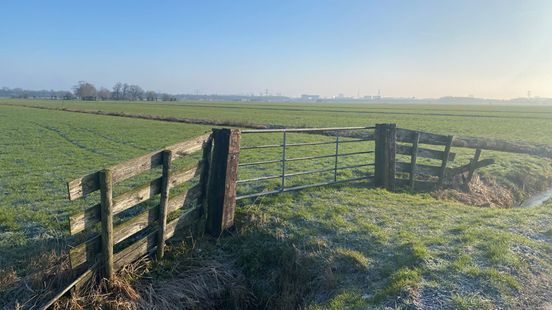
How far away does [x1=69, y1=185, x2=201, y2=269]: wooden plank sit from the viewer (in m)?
5.19

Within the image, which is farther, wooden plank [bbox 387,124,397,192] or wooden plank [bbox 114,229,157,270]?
wooden plank [bbox 387,124,397,192]

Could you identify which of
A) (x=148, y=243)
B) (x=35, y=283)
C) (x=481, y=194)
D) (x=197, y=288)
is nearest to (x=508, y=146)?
(x=481, y=194)

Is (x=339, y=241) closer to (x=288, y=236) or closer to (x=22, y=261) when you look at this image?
(x=288, y=236)

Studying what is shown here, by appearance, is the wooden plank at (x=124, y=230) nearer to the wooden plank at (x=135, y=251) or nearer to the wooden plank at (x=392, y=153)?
the wooden plank at (x=135, y=251)

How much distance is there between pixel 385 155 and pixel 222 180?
5.01m

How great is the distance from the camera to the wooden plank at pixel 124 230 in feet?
17.0

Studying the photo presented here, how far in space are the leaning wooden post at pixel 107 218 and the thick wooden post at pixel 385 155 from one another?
277 inches

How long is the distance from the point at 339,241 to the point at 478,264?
2.15m

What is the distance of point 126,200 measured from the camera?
566cm

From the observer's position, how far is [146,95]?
184125 mm

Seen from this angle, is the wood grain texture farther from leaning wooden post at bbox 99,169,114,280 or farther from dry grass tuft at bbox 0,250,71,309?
dry grass tuft at bbox 0,250,71,309

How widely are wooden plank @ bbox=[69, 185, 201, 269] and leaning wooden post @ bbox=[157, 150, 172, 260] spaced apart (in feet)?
0.45

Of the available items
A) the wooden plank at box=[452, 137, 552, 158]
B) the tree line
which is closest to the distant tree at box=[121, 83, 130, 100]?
the tree line

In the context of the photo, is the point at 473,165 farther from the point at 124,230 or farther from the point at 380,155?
the point at 124,230
